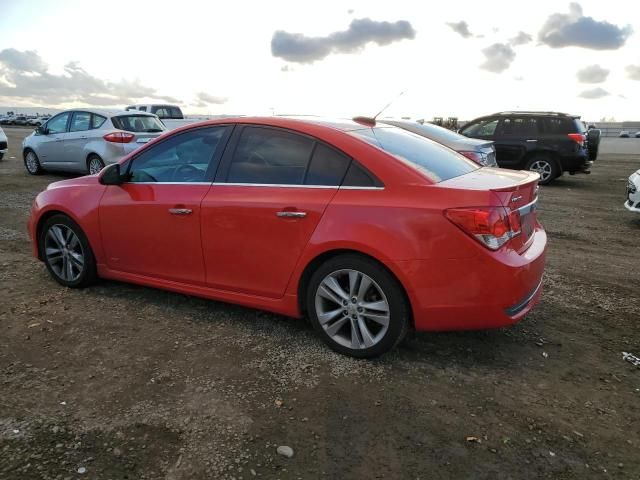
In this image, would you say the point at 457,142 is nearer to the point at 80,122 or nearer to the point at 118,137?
the point at 118,137

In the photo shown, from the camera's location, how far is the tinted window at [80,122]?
11.5 m

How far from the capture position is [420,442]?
105 inches

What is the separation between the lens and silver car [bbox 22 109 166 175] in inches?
434

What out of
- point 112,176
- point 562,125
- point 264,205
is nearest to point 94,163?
point 112,176

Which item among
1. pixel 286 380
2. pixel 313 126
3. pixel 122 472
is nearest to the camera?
pixel 122 472

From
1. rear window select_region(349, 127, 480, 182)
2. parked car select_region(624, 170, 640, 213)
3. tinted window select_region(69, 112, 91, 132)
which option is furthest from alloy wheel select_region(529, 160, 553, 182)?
tinted window select_region(69, 112, 91, 132)

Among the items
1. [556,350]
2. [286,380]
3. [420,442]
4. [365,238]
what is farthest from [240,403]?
[556,350]

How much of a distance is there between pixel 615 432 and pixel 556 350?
3.07 feet

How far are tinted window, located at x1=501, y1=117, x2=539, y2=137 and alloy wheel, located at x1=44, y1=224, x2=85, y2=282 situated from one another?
10745 millimetres

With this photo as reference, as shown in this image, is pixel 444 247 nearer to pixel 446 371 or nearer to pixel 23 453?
pixel 446 371

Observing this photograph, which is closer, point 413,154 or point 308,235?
point 308,235

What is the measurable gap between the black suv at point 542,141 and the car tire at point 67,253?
10497 millimetres

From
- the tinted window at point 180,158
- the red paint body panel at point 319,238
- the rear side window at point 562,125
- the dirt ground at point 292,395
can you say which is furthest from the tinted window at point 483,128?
the tinted window at point 180,158

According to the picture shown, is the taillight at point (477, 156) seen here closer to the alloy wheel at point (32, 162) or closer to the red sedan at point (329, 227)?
the red sedan at point (329, 227)
